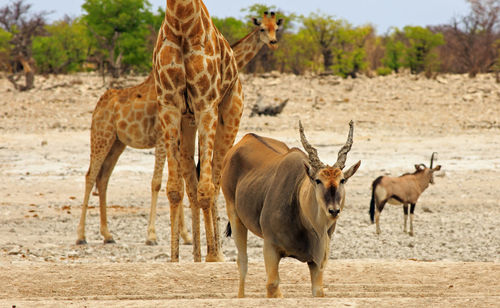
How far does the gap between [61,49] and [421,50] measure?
60.6 feet

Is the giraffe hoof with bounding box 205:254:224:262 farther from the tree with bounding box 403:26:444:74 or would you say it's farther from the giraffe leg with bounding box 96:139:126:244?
the tree with bounding box 403:26:444:74

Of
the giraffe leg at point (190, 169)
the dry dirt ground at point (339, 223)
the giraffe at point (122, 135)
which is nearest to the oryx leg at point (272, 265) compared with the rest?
the dry dirt ground at point (339, 223)

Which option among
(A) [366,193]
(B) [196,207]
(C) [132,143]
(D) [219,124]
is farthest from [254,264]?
(A) [366,193]

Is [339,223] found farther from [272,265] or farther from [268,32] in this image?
[272,265]

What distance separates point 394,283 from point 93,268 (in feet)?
8.63

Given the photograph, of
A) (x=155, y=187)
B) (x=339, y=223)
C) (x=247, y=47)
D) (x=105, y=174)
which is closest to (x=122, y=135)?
(x=105, y=174)

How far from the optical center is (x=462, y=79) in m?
31.8

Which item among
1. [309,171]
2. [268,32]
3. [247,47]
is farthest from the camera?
[268,32]

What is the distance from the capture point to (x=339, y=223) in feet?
41.0

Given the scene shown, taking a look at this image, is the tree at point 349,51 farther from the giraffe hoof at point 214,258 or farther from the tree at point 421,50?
the giraffe hoof at point 214,258

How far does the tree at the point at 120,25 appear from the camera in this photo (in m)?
35.2

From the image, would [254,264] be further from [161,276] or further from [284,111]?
[284,111]

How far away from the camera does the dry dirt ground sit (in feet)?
21.8

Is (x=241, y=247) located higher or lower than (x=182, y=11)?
lower
